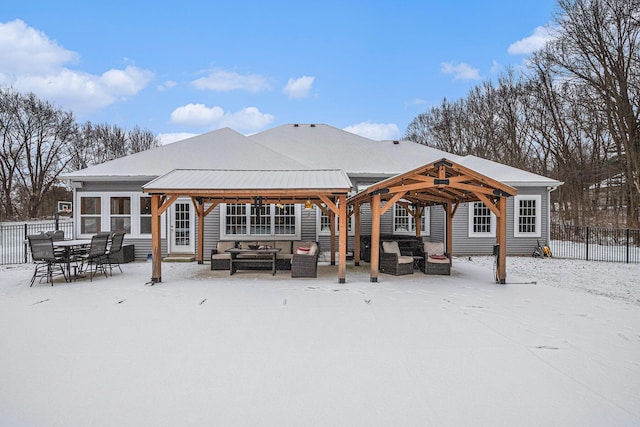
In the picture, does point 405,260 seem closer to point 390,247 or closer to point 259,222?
point 390,247

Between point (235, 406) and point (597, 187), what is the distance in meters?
24.3

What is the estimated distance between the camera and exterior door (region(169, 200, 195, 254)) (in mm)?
12367

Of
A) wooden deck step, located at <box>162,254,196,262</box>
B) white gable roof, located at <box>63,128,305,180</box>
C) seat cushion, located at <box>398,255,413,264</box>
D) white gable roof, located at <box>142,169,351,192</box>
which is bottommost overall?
wooden deck step, located at <box>162,254,196,262</box>

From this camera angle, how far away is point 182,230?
12453 mm

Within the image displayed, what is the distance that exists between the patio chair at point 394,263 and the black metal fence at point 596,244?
740 centimetres

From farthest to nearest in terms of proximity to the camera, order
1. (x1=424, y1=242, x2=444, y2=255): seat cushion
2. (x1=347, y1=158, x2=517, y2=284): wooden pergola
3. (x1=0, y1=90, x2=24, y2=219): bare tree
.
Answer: (x1=0, y1=90, x2=24, y2=219): bare tree
(x1=424, y1=242, x2=444, y2=255): seat cushion
(x1=347, y1=158, x2=517, y2=284): wooden pergola

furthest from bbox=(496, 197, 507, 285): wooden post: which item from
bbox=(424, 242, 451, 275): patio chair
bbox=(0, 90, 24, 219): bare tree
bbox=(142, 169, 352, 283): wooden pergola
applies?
bbox=(0, 90, 24, 219): bare tree

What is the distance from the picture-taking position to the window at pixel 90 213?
40.2 ft

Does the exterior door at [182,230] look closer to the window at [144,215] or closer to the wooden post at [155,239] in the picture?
the window at [144,215]

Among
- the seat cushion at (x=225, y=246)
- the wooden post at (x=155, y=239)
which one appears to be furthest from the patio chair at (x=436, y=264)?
the wooden post at (x=155, y=239)

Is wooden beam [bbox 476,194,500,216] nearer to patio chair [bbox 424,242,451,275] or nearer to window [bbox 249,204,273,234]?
patio chair [bbox 424,242,451,275]

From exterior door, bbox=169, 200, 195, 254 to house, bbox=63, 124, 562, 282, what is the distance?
3 centimetres

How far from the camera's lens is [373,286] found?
7.84 meters

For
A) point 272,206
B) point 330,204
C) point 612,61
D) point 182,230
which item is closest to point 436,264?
point 330,204
